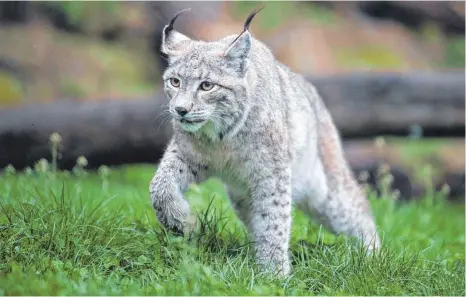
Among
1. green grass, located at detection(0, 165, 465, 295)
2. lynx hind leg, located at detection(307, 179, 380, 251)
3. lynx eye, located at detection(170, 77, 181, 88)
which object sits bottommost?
lynx hind leg, located at detection(307, 179, 380, 251)

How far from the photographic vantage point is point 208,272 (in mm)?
5324

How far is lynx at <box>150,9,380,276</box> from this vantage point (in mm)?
5977

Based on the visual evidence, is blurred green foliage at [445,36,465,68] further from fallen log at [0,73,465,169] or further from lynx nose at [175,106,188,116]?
lynx nose at [175,106,188,116]

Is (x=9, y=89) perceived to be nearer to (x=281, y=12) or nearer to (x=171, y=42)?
(x=281, y=12)

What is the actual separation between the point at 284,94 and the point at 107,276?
95.6 inches

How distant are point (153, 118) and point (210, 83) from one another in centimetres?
467

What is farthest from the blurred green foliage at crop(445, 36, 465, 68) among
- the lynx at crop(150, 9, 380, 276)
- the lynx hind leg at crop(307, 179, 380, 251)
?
the lynx at crop(150, 9, 380, 276)

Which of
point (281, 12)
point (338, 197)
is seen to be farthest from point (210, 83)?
point (281, 12)

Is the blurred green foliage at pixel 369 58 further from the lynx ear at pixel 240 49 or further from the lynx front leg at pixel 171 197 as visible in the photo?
the lynx front leg at pixel 171 197

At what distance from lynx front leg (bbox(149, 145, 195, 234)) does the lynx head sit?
372mm

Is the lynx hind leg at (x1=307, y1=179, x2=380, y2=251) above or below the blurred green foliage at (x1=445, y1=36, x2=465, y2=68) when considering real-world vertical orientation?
below

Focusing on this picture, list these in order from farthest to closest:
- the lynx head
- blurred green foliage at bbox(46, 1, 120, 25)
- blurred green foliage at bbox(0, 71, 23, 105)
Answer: blurred green foliage at bbox(46, 1, 120, 25) → blurred green foliage at bbox(0, 71, 23, 105) → the lynx head

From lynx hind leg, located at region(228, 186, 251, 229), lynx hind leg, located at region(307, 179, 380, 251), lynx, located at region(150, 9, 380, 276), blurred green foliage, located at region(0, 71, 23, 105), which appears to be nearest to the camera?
lynx, located at region(150, 9, 380, 276)

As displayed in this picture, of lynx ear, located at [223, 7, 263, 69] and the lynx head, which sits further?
lynx ear, located at [223, 7, 263, 69]
